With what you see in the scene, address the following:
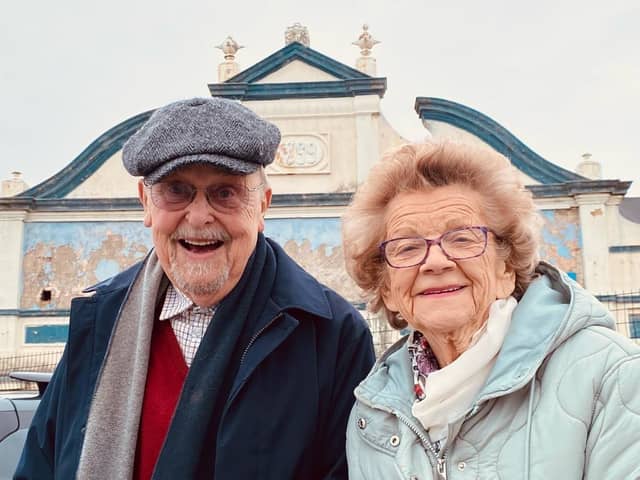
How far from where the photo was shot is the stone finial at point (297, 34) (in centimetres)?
1775

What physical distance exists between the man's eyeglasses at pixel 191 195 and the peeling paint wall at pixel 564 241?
1459 centimetres

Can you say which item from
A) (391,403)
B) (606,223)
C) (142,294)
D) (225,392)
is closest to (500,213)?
(391,403)

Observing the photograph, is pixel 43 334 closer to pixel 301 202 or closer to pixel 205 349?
pixel 301 202

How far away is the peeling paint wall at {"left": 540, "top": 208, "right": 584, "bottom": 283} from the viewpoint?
15.9m

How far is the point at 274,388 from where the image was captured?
224 cm

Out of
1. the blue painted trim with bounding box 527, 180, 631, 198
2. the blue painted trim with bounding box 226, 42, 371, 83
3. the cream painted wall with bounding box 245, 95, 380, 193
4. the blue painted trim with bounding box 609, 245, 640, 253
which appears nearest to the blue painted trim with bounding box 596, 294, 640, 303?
the blue painted trim with bounding box 609, 245, 640, 253

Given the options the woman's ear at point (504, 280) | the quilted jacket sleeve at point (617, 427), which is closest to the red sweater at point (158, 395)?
the woman's ear at point (504, 280)

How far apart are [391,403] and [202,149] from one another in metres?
1.03

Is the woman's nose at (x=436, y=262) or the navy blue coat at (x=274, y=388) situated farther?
the navy blue coat at (x=274, y=388)

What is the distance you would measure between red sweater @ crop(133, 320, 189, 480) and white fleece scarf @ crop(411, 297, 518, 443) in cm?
86

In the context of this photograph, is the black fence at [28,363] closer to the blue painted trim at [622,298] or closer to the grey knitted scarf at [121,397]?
the blue painted trim at [622,298]

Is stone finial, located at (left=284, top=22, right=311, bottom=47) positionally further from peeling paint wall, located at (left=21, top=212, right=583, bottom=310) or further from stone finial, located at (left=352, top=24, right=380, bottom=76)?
peeling paint wall, located at (left=21, top=212, right=583, bottom=310)

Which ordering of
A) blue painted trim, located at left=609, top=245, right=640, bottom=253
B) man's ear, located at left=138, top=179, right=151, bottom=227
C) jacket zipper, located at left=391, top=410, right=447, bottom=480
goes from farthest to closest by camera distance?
blue painted trim, located at left=609, top=245, right=640, bottom=253
man's ear, located at left=138, top=179, right=151, bottom=227
jacket zipper, located at left=391, top=410, right=447, bottom=480

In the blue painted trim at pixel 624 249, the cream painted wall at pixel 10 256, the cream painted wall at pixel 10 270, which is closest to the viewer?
the cream painted wall at pixel 10 270
